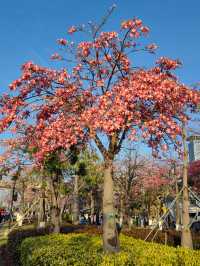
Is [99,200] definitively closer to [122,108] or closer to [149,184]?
[149,184]

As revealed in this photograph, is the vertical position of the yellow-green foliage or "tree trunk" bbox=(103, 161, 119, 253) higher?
"tree trunk" bbox=(103, 161, 119, 253)

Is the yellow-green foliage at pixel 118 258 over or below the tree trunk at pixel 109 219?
below

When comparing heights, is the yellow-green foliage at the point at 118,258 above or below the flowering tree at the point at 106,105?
below

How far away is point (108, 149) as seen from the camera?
34.0 ft

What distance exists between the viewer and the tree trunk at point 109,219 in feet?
30.7

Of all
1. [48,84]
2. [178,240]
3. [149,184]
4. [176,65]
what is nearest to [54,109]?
[48,84]

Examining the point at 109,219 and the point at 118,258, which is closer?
the point at 118,258

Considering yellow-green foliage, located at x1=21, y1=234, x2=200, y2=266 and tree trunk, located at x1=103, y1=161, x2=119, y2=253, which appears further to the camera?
tree trunk, located at x1=103, y1=161, x2=119, y2=253

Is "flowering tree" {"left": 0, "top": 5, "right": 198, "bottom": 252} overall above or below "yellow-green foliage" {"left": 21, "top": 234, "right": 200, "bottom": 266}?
above

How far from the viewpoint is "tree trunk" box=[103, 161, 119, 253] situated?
30.7 ft

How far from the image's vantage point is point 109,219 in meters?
9.68

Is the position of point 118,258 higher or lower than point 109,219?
lower

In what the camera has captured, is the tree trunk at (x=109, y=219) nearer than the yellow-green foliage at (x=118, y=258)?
No

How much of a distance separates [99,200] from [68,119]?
52272 mm
